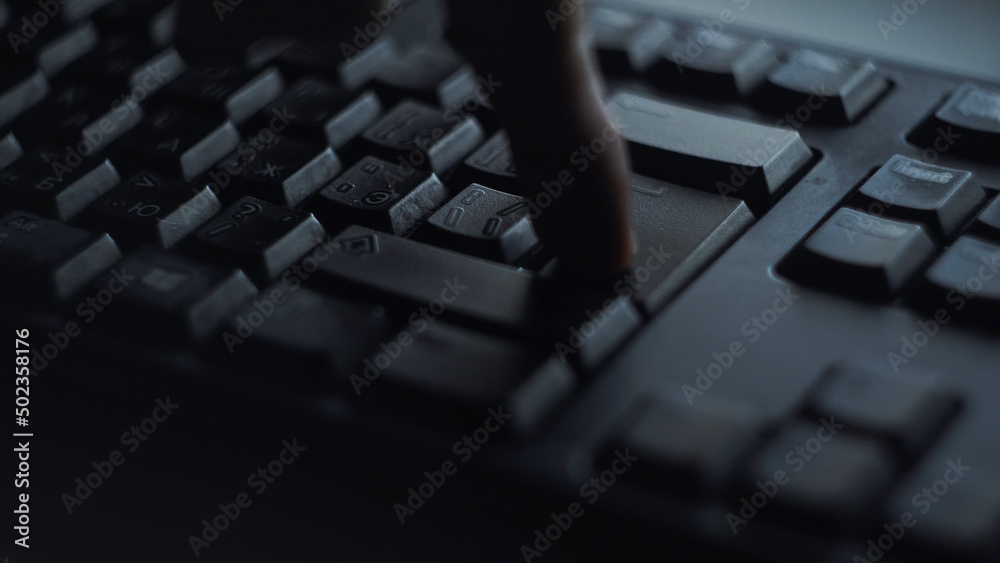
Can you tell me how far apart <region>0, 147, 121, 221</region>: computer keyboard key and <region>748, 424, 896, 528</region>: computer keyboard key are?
13.5 inches

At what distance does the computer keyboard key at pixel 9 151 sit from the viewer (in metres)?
0.53

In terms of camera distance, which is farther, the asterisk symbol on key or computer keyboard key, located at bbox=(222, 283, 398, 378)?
the asterisk symbol on key

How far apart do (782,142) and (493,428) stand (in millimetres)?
227

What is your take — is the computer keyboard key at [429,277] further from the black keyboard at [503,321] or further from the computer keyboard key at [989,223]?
the computer keyboard key at [989,223]

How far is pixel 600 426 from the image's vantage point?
0.36 meters

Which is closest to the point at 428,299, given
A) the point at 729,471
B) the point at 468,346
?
the point at 468,346

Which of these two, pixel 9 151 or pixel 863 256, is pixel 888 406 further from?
pixel 9 151

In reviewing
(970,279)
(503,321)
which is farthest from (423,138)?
(970,279)

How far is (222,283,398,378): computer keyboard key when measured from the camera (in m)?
0.38

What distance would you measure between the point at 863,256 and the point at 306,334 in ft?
0.73

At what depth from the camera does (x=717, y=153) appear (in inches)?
19.1

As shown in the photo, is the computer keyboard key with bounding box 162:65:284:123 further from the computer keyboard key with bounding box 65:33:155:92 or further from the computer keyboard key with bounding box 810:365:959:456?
the computer keyboard key with bounding box 810:365:959:456

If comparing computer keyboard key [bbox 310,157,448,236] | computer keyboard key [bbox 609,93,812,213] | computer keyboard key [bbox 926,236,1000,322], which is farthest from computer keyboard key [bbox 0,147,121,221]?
computer keyboard key [bbox 926,236,1000,322]

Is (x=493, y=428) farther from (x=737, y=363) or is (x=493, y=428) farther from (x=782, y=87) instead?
(x=782, y=87)
